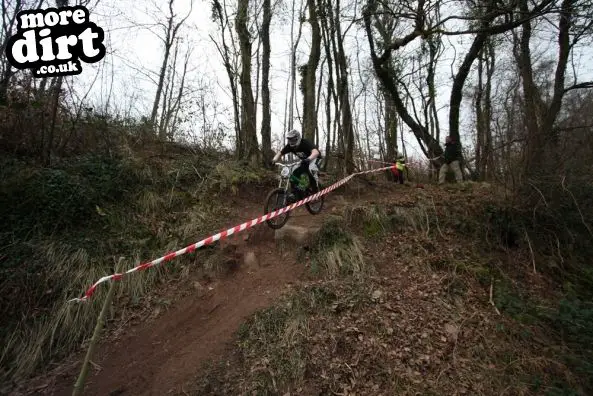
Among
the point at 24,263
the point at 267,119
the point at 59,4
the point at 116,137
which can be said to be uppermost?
the point at 59,4

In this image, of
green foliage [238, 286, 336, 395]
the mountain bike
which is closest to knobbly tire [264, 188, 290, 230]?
the mountain bike

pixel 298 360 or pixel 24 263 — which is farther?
pixel 24 263

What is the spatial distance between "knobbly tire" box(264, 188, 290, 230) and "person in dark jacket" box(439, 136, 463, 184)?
20.5 ft

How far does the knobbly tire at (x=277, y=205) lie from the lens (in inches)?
225

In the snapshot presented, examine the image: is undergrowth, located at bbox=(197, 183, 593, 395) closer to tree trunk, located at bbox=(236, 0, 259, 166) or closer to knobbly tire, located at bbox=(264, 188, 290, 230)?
knobbly tire, located at bbox=(264, 188, 290, 230)

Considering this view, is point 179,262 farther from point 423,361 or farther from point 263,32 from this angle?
point 263,32

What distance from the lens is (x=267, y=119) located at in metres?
9.56

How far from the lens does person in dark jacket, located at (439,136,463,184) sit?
9.57 meters

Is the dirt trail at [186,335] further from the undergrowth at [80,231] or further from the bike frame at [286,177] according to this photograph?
the bike frame at [286,177]

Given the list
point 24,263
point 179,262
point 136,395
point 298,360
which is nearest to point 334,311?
point 298,360

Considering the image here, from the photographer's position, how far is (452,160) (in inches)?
385

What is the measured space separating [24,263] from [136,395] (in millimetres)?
2876

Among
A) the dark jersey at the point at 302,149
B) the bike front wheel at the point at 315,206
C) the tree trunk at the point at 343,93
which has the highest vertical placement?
the tree trunk at the point at 343,93

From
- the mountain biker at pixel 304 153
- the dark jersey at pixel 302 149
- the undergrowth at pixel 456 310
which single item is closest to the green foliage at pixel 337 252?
the undergrowth at pixel 456 310
